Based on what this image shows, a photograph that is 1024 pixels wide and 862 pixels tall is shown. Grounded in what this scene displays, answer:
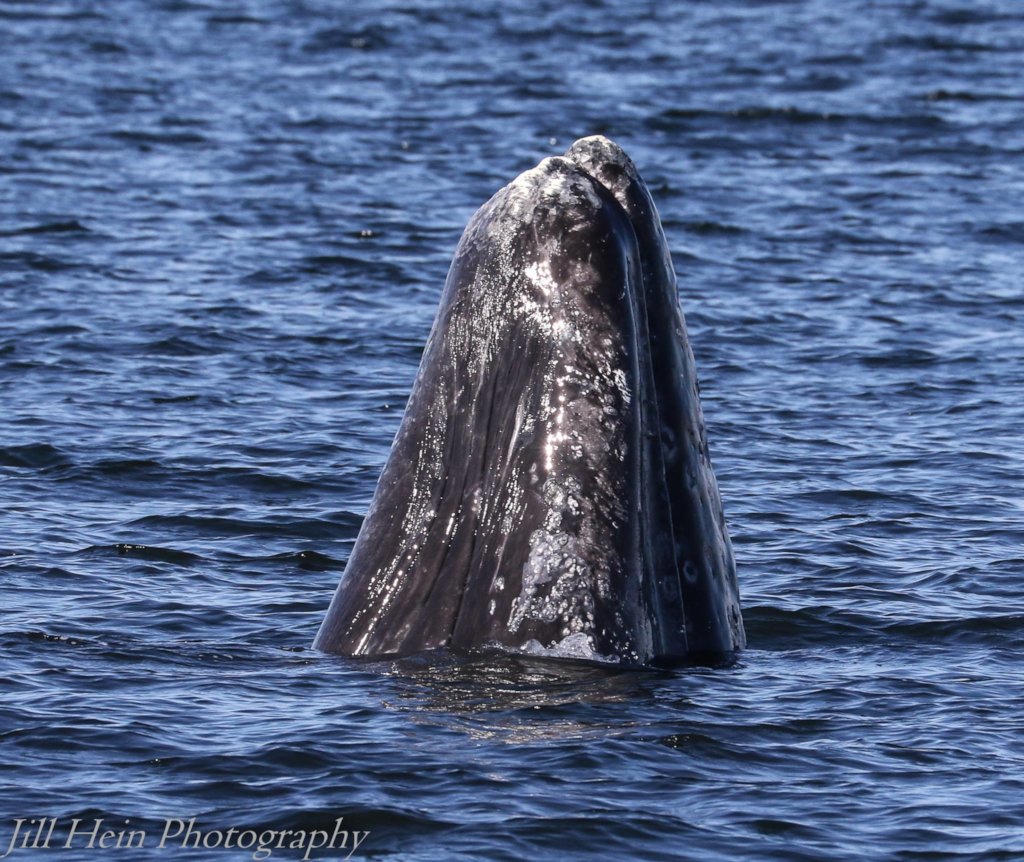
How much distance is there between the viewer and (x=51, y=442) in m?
17.7

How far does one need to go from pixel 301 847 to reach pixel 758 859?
191 centimetres

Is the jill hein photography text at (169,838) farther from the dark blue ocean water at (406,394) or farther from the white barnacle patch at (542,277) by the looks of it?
the white barnacle patch at (542,277)

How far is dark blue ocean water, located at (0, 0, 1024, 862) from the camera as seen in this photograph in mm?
9703

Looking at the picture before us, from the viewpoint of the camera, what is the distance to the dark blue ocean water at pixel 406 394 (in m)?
9.70

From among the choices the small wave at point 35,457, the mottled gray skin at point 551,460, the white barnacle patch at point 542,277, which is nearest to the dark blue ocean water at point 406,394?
the small wave at point 35,457

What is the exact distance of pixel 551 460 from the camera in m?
10.1

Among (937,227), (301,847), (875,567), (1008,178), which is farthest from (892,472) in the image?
(1008,178)

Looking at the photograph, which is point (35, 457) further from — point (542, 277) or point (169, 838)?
point (169, 838)

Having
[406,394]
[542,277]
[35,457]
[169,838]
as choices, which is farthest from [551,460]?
[406,394]

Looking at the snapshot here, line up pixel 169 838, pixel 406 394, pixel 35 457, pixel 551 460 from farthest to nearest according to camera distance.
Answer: pixel 406 394
pixel 35 457
pixel 551 460
pixel 169 838

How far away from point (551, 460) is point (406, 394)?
1014 cm

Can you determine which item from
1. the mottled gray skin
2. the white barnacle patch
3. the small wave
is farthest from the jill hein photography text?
the small wave

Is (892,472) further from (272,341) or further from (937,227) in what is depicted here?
(937,227)

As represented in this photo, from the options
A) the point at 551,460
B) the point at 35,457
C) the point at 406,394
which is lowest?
the point at 551,460
